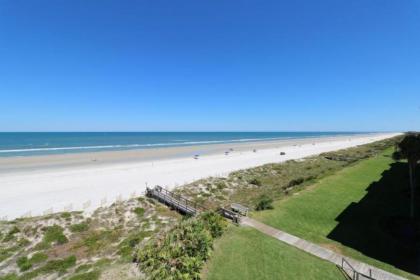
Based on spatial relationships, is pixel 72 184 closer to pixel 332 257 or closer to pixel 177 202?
pixel 177 202

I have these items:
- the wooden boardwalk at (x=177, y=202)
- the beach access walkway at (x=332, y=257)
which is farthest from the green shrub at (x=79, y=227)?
the beach access walkway at (x=332, y=257)

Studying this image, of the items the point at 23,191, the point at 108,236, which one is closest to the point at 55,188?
the point at 23,191

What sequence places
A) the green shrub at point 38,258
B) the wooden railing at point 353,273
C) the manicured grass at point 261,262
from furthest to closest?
the green shrub at point 38,258 < the manicured grass at point 261,262 < the wooden railing at point 353,273

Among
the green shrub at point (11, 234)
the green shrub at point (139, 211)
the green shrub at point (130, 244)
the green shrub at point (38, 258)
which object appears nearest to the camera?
the green shrub at point (130, 244)

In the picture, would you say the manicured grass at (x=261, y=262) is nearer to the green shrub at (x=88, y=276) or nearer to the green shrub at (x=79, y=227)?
the green shrub at (x=88, y=276)

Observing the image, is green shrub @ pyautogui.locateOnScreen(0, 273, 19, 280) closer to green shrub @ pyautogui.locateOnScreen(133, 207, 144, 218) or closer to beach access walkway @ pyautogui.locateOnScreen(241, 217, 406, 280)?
green shrub @ pyautogui.locateOnScreen(133, 207, 144, 218)
